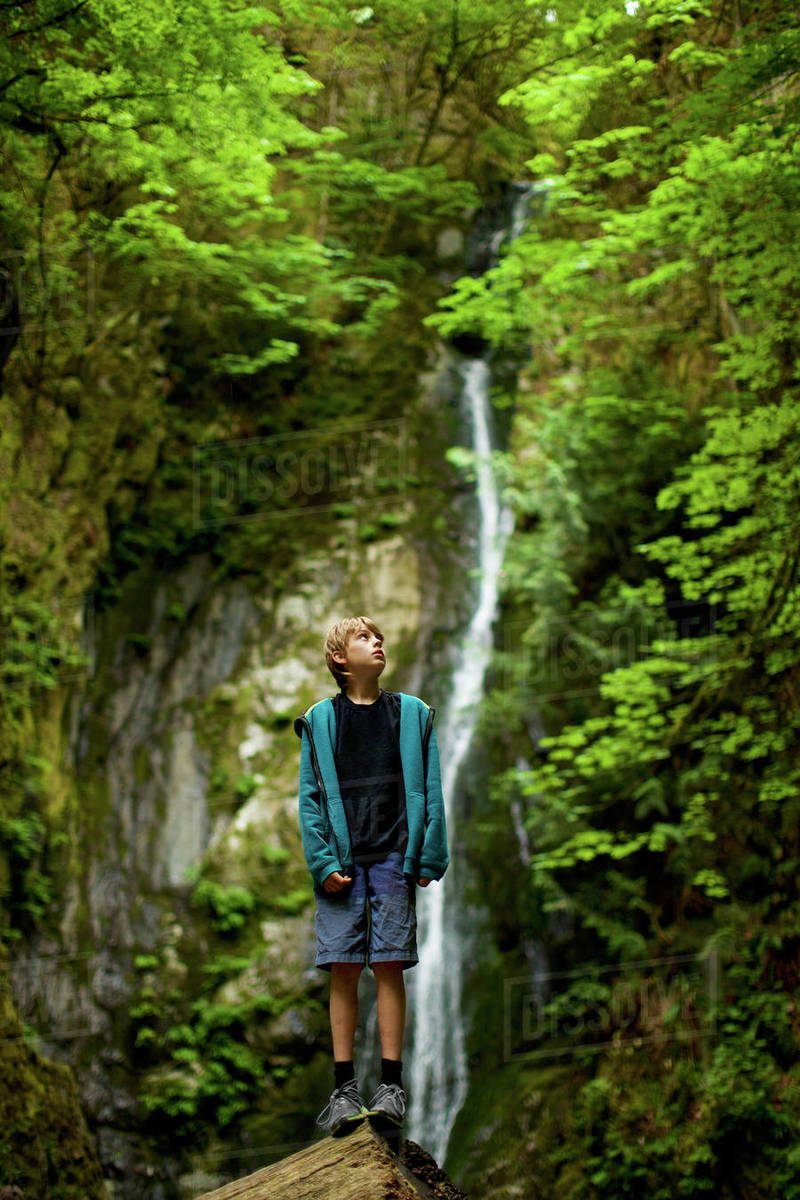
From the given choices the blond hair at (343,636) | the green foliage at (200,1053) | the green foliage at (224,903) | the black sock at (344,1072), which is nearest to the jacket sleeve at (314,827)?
the blond hair at (343,636)

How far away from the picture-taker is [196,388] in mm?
11023

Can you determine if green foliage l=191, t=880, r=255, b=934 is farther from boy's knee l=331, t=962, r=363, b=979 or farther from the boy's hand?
the boy's hand

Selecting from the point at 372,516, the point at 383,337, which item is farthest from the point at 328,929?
the point at 383,337

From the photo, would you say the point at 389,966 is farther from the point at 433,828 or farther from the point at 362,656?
the point at 362,656

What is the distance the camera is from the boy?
3396mm

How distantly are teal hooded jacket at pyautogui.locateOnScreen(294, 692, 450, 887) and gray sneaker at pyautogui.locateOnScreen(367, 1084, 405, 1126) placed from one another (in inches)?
29.7

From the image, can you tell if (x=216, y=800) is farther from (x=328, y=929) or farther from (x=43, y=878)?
Result: (x=328, y=929)

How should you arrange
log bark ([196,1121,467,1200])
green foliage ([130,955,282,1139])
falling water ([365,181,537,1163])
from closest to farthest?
1. log bark ([196,1121,467,1200])
2. green foliage ([130,955,282,1139])
3. falling water ([365,181,537,1163])

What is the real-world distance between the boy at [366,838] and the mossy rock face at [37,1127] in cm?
330

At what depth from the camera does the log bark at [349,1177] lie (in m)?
3.04

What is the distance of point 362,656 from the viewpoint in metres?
3.57

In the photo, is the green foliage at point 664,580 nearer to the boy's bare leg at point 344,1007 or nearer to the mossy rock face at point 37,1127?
the mossy rock face at point 37,1127

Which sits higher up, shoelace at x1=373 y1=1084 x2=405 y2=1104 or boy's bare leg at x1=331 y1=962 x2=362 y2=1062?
boy's bare leg at x1=331 y1=962 x2=362 y2=1062

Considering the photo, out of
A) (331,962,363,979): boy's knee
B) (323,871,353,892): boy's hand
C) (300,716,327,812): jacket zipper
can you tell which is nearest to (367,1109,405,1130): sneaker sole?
(331,962,363,979): boy's knee
